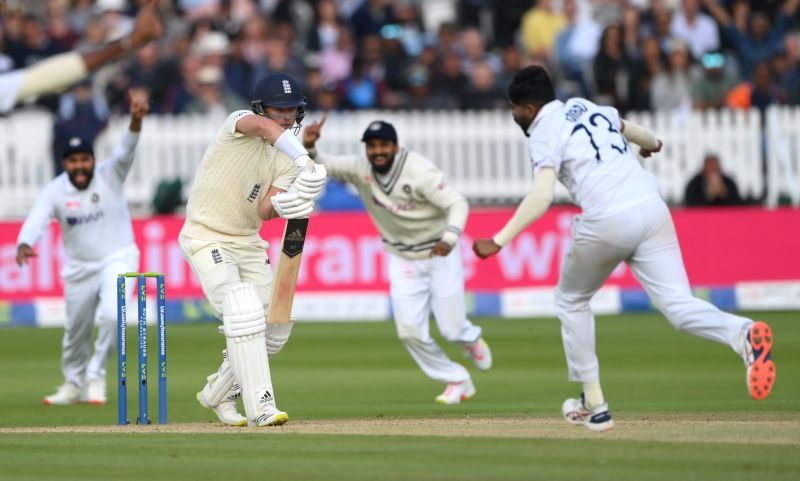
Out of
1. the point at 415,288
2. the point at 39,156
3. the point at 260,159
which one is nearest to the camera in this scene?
the point at 260,159

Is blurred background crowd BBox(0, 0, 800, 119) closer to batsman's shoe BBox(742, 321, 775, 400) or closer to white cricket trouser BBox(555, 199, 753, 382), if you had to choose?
white cricket trouser BBox(555, 199, 753, 382)

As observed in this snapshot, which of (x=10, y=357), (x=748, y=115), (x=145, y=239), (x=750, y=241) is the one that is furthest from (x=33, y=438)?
(x=748, y=115)

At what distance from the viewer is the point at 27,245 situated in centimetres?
1127

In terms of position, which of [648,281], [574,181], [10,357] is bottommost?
[10,357]

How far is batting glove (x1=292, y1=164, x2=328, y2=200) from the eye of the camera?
7.80m

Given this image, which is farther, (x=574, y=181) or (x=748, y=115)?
(x=748, y=115)

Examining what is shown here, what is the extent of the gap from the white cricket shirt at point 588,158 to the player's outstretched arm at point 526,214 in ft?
0.34

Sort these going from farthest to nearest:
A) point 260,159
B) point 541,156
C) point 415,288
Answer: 1. point 415,288
2. point 260,159
3. point 541,156

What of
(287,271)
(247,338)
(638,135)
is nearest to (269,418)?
(247,338)

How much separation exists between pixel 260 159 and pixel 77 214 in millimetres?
3389

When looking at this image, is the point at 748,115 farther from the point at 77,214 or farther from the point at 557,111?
the point at 557,111

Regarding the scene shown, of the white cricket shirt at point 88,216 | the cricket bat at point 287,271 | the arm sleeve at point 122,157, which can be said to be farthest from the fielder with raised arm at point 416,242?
the cricket bat at point 287,271

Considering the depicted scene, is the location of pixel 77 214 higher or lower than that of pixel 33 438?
higher

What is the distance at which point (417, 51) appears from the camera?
1962 centimetres
